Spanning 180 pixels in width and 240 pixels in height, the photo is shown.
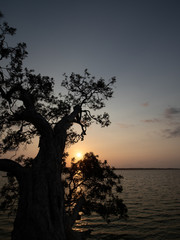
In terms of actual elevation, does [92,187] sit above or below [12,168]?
below

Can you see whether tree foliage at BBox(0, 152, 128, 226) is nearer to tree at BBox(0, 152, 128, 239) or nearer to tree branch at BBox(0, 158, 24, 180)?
tree at BBox(0, 152, 128, 239)

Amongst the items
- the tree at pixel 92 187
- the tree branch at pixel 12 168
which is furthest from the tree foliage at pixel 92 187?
the tree branch at pixel 12 168

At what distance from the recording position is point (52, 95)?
503 inches

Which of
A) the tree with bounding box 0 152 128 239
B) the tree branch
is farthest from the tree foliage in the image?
the tree branch

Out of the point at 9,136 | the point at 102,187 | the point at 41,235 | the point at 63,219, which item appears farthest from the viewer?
the point at 102,187

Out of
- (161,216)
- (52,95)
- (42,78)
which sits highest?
(42,78)

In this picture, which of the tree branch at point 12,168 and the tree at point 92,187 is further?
the tree at point 92,187

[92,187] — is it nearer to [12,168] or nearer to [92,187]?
[92,187]

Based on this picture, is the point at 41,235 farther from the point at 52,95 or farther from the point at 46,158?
the point at 52,95

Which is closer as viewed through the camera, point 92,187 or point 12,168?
point 12,168

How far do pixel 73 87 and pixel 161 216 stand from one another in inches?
848

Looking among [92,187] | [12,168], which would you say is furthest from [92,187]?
[12,168]

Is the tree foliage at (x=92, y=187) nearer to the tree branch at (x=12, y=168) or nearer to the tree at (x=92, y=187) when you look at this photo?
the tree at (x=92, y=187)

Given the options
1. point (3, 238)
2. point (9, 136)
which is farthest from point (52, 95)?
point (3, 238)
